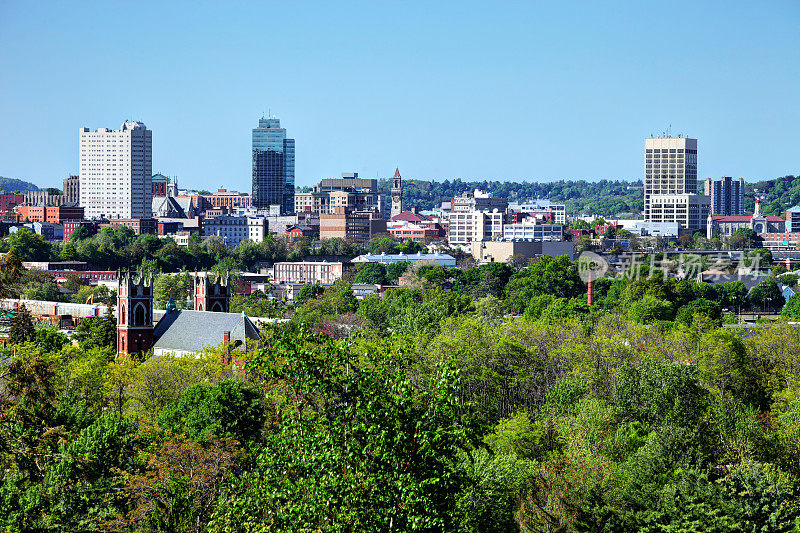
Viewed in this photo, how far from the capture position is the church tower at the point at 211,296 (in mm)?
65125

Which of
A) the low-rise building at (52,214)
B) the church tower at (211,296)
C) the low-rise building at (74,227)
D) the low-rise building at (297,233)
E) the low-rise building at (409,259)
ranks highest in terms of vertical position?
the low-rise building at (52,214)

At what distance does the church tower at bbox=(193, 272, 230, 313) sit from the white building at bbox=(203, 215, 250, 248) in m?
129

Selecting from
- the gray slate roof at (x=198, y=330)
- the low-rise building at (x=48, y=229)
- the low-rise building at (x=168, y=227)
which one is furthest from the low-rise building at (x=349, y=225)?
the gray slate roof at (x=198, y=330)

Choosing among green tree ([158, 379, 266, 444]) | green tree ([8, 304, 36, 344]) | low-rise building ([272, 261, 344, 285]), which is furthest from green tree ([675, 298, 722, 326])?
low-rise building ([272, 261, 344, 285])

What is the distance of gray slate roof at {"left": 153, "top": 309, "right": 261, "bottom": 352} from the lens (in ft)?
181

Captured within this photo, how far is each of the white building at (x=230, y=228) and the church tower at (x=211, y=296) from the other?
129 metres

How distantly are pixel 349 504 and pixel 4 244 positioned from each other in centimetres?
12594

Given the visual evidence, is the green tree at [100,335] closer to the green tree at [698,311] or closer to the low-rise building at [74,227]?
the green tree at [698,311]

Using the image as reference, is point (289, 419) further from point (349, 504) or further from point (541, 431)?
point (541, 431)

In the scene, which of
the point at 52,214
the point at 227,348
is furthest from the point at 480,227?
the point at 227,348

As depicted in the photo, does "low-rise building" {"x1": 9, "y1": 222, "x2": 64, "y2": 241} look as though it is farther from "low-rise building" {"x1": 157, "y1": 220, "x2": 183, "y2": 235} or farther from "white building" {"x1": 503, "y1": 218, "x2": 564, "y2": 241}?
"white building" {"x1": 503, "y1": 218, "x2": 564, "y2": 241}

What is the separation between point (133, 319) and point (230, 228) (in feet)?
459

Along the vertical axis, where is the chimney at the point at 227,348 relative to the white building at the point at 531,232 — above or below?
below

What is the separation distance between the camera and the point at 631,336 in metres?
51.9
